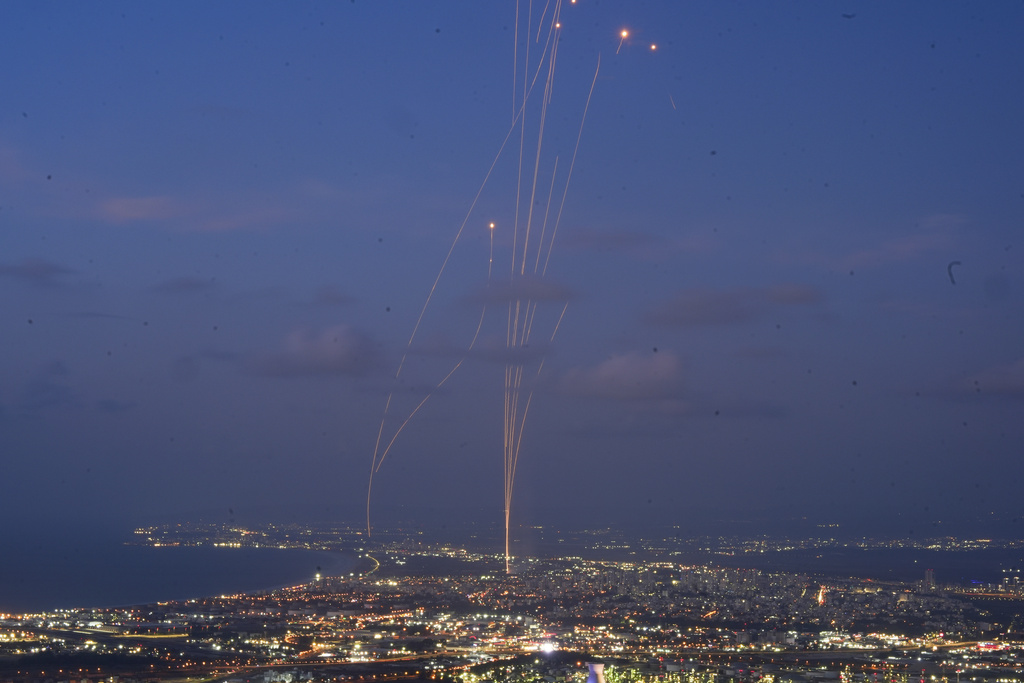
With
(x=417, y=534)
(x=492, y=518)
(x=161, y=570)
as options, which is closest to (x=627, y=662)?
(x=161, y=570)

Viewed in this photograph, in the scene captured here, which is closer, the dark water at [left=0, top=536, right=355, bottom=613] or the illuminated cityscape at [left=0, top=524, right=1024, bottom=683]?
the illuminated cityscape at [left=0, top=524, right=1024, bottom=683]

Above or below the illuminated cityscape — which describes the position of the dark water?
below

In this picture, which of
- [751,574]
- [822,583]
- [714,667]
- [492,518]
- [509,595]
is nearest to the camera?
[714,667]

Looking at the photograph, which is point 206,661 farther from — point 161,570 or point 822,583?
point 161,570

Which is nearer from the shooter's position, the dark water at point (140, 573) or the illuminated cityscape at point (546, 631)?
the illuminated cityscape at point (546, 631)

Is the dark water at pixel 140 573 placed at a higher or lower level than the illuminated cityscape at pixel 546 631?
lower

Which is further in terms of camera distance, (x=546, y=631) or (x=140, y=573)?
(x=140, y=573)

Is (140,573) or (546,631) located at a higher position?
(546,631)

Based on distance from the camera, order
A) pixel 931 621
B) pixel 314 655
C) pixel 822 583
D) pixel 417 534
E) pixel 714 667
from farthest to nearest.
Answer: pixel 417 534 → pixel 822 583 → pixel 931 621 → pixel 314 655 → pixel 714 667
